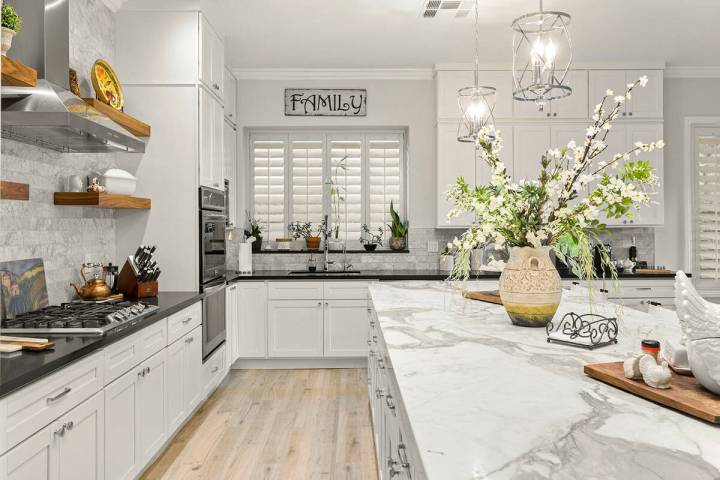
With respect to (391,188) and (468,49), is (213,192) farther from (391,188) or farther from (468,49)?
(468,49)

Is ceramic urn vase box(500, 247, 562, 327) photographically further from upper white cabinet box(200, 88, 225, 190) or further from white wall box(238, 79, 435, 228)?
white wall box(238, 79, 435, 228)

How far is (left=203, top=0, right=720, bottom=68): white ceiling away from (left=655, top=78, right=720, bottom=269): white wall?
26cm

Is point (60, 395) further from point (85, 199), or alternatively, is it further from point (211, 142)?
point (211, 142)

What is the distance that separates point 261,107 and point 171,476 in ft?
11.9

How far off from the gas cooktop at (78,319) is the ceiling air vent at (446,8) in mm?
2747

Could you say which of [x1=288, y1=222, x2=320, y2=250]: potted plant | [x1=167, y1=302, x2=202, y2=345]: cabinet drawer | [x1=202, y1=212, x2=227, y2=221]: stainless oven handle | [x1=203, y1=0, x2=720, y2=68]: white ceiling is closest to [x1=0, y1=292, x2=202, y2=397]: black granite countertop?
[x1=167, y1=302, x2=202, y2=345]: cabinet drawer

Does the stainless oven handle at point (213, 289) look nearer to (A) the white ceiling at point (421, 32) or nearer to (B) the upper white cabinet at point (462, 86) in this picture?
(A) the white ceiling at point (421, 32)

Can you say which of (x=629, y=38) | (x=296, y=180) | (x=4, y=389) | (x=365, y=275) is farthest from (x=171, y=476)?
(x=629, y=38)

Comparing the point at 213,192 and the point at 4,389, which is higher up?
the point at 213,192

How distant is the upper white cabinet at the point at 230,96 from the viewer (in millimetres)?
4788

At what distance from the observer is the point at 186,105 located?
12.0ft

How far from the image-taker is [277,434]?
10.8 feet

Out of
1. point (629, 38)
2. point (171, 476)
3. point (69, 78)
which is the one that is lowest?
point (171, 476)

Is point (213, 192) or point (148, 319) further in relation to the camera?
point (213, 192)
